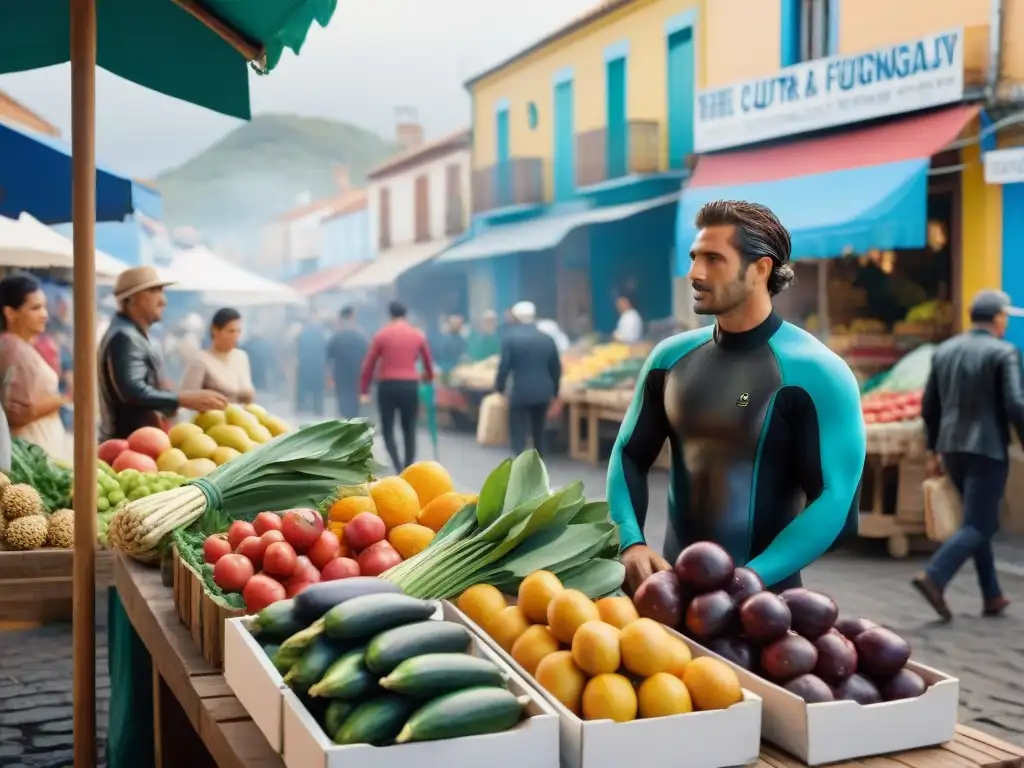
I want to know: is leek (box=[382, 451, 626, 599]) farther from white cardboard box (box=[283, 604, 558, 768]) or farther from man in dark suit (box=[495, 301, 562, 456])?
man in dark suit (box=[495, 301, 562, 456])

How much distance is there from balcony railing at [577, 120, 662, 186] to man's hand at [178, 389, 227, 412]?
51.1 feet

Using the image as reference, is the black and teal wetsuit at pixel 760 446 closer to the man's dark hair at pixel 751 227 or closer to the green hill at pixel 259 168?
the man's dark hair at pixel 751 227

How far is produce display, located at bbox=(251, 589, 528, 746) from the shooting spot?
5.97ft

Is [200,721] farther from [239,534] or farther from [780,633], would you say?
[780,633]

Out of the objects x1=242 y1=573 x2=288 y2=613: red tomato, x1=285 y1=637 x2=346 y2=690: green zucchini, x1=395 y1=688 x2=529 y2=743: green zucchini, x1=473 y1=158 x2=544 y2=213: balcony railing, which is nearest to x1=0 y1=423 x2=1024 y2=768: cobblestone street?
x1=242 y1=573 x2=288 y2=613: red tomato

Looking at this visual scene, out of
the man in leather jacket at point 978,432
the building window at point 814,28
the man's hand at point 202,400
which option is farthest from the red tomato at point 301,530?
the building window at point 814,28

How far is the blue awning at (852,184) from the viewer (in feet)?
39.8

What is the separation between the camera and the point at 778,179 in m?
14.8

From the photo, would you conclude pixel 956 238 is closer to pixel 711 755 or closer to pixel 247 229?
pixel 711 755

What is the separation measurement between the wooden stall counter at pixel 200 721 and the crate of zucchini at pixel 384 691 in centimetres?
7

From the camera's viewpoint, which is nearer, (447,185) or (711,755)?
(711,755)

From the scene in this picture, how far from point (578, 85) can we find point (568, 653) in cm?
2292

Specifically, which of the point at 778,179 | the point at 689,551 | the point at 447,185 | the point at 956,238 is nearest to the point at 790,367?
the point at 689,551

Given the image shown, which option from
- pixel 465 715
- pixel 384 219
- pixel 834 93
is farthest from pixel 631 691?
pixel 384 219
